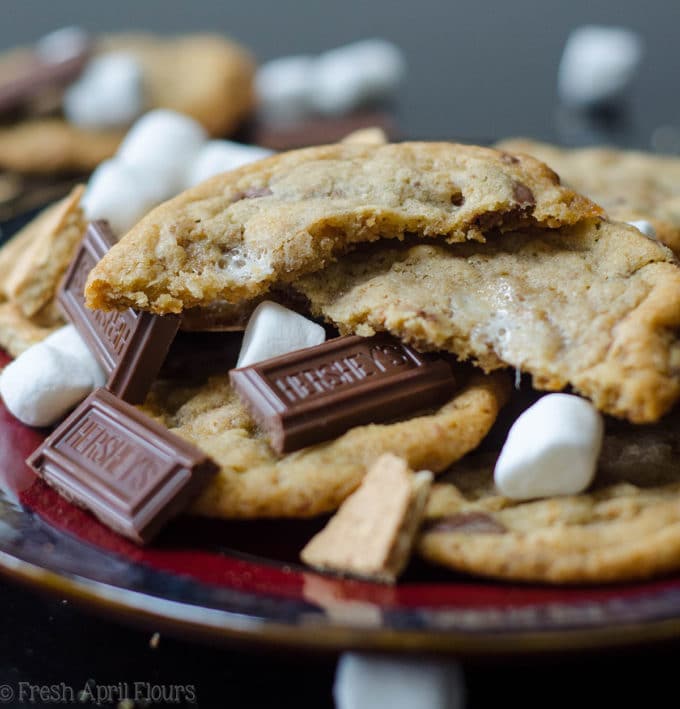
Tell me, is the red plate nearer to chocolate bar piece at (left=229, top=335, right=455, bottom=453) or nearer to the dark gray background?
chocolate bar piece at (left=229, top=335, right=455, bottom=453)

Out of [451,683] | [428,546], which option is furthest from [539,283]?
[451,683]

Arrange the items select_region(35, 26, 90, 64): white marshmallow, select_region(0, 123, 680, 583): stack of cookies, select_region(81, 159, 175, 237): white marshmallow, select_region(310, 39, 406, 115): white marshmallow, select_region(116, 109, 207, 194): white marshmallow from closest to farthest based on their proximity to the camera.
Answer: select_region(0, 123, 680, 583): stack of cookies → select_region(81, 159, 175, 237): white marshmallow → select_region(116, 109, 207, 194): white marshmallow → select_region(35, 26, 90, 64): white marshmallow → select_region(310, 39, 406, 115): white marshmallow

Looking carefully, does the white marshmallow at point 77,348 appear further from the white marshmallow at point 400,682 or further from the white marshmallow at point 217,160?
the white marshmallow at point 400,682

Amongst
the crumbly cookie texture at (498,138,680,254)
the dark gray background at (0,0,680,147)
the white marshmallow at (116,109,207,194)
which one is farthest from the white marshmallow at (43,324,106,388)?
the dark gray background at (0,0,680,147)

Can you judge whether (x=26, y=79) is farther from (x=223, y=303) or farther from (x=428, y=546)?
(x=428, y=546)

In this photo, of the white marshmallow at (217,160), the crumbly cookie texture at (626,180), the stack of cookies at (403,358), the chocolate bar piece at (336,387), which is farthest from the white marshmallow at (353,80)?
the chocolate bar piece at (336,387)

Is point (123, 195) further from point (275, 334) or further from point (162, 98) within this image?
point (162, 98)
